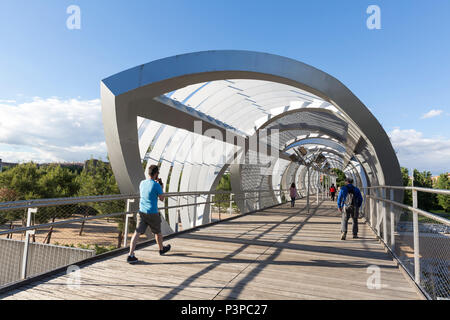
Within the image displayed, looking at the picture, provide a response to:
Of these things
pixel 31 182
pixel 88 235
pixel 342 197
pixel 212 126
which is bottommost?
pixel 88 235

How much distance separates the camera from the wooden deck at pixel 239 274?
10.7 feet

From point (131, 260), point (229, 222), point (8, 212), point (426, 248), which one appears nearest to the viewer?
point (426, 248)

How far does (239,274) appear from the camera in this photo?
4000 mm

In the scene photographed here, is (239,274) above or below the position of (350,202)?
below

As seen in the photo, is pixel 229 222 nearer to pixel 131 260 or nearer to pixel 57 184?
pixel 131 260

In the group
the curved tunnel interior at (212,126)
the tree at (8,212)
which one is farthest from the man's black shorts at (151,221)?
the tree at (8,212)

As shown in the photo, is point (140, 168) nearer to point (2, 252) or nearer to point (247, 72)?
point (247, 72)

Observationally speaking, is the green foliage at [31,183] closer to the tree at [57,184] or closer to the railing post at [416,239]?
the tree at [57,184]

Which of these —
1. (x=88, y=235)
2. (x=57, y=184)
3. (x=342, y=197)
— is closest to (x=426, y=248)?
(x=342, y=197)

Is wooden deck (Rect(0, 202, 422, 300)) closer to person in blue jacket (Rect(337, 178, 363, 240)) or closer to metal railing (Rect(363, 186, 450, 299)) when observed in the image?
metal railing (Rect(363, 186, 450, 299))

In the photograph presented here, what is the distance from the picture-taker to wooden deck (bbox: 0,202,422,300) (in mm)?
3264
